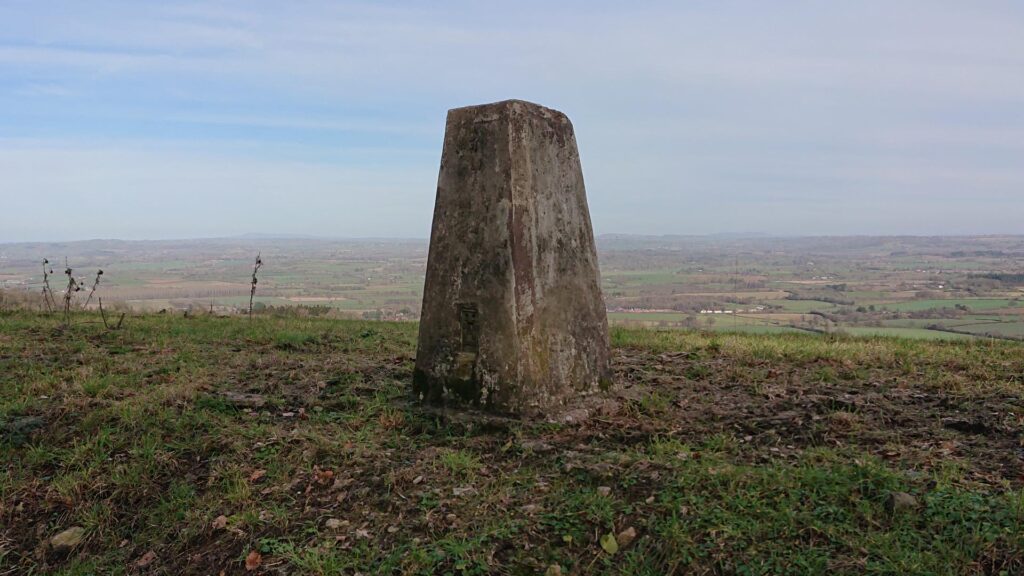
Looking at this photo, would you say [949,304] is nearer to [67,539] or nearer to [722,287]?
[722,287]

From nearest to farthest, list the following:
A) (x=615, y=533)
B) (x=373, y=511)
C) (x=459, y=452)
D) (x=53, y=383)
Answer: (x=615, y=533)
(x=373, y=511)
(x=459, y=452)
(x=53, y=383)

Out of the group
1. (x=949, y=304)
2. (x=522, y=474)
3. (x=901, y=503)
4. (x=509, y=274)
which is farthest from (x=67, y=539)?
(x=949, y=304)

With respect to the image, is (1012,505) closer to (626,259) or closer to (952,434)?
(952,434)

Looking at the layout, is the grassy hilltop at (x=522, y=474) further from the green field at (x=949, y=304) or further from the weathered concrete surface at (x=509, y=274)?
the green field at (x=949, y=304)

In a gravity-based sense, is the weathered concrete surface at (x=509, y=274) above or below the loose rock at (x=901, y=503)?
above

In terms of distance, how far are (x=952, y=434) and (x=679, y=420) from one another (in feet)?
5.18

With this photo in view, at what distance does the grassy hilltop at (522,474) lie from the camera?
2.81m

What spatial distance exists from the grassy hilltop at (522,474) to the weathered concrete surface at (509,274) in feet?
1.03

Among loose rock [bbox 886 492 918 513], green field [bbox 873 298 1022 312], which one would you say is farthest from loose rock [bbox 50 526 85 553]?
green field [bbox 873 298 1022 312]

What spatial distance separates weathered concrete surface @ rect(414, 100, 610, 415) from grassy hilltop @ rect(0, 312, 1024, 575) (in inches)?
12.4

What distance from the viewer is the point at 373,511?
3404 millimetres

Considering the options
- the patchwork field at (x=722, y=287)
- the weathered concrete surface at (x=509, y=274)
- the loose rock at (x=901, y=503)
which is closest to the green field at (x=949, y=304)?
the patchwork field at (x=722, y=287)

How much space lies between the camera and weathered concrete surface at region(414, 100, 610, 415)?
4430mm

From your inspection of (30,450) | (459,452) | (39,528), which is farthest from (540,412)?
(30,450)
